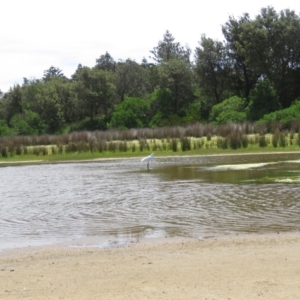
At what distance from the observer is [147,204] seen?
48.5 feet

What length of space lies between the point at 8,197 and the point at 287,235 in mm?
9978

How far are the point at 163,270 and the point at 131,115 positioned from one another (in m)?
47.1

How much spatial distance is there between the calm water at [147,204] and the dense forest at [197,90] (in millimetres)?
19564

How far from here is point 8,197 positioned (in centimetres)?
1742

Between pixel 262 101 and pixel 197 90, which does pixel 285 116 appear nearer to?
pixel 262 101

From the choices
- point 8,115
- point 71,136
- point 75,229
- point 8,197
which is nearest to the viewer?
point 75,229

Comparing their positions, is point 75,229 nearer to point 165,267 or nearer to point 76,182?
point 165,267

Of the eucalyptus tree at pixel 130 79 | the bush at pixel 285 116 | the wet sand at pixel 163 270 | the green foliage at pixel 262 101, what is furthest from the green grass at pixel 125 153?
the eucalyptus tree at pixel 130 79

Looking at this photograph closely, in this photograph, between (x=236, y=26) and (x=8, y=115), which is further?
(x=8, y=115)

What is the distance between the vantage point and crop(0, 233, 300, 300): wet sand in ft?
22.1

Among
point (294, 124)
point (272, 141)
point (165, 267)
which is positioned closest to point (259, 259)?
point (165, 267)

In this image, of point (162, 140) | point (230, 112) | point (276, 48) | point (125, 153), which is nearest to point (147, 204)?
point (125, 153)

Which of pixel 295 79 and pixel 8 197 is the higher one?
pixel 295 79

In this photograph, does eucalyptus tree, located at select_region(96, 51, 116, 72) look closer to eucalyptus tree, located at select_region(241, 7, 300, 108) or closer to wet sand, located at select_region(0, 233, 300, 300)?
eucalyptus tree, located at select_region(241, 7, 300, 108)
